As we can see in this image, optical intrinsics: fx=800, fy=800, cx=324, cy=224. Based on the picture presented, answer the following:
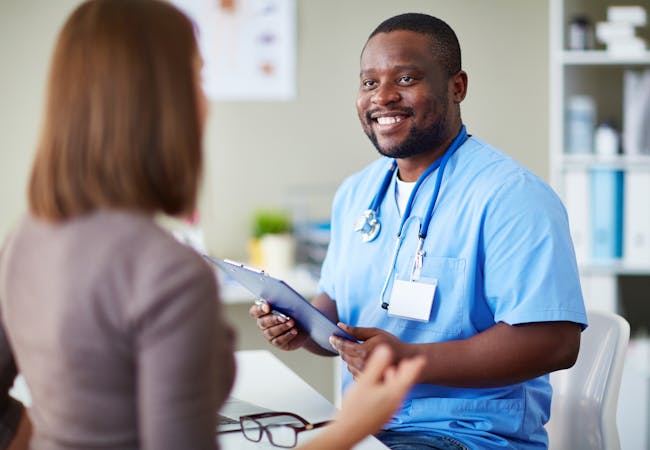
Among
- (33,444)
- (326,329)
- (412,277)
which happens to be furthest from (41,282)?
(412,277)

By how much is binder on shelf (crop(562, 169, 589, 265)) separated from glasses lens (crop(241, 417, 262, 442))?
1.89 meters

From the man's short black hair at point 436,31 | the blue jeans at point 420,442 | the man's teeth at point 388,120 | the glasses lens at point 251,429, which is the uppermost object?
the man's short black hair at point 436,31

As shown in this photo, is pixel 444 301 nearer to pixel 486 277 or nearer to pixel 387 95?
pixel 486 277

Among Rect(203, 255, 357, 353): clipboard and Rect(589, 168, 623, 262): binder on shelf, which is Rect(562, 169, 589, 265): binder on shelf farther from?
Rect(203, 255, 357, 353): clipboard

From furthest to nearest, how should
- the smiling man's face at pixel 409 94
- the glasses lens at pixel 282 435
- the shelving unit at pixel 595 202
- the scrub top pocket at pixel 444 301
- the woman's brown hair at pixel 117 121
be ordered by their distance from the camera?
1. the shelving unit at pixel 595 202
2. the smiling man's face at pixel 409 94
3. the scrub top pocket at pixel 444 301
4. the glasses lens at pixel 282 435
5. the woman's brown hair at pixel 117 121

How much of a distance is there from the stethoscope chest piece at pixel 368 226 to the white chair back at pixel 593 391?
513mm

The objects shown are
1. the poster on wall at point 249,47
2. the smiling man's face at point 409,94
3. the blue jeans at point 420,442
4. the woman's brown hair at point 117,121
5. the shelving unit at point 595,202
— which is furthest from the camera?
the poster on wall at point 249,47

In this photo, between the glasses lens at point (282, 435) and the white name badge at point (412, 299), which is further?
the white name badge at point (412, 299)

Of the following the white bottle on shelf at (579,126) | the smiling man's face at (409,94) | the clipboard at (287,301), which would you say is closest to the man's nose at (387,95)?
the smiling man's face at (409,94)

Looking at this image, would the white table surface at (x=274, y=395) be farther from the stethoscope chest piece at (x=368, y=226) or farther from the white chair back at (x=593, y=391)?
the white chair back at (x=593, y=391)

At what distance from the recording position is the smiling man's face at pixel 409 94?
5.78ft

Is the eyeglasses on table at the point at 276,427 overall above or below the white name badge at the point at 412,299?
below

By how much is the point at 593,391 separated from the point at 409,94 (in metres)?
0.74

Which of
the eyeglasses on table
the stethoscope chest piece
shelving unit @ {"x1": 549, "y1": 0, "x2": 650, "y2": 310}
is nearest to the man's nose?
the stethoscope chest piece
